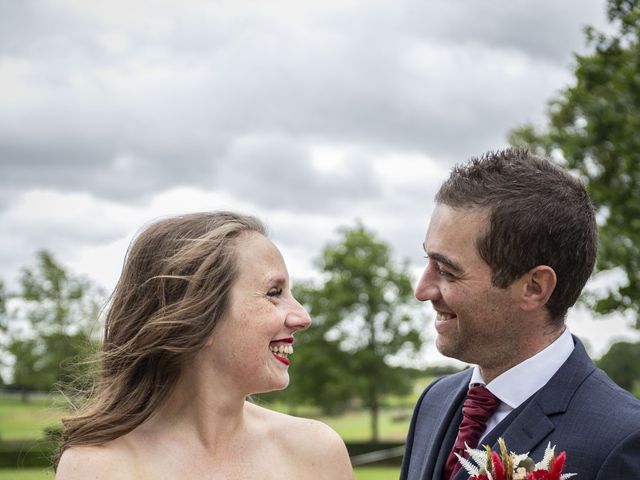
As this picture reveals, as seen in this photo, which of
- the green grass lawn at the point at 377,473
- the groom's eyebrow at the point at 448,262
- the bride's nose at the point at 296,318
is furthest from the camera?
the green grass lawn at the point at 377,473

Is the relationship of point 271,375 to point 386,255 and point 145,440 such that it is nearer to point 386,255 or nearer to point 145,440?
point 145,440

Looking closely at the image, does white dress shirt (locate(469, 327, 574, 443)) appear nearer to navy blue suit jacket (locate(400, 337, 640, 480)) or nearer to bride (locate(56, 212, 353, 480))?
navy blue suit jacket (locate(400, 337, 640, 480))

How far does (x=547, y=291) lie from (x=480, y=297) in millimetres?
343

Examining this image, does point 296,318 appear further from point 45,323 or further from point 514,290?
point 45,323

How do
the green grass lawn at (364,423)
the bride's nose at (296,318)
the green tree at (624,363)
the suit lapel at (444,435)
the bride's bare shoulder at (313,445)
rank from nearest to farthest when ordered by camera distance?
the bride's nose at (296,318) < the suit lapel at (444,435) < the bride's bare shoulder at (313,445) < the green tree at (624,363) < the green grass lawn at (364,423)

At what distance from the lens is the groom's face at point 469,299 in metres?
4.46

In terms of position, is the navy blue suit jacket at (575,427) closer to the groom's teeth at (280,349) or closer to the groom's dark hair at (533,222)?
the groom's dark hair at (533,222)

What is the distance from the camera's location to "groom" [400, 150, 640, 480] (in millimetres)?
4391

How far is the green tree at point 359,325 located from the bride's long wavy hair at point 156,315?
4390cm

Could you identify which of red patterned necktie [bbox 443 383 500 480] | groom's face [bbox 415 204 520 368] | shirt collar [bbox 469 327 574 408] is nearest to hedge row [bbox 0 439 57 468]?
red patterned necktie [bbox 443 383 500 480]

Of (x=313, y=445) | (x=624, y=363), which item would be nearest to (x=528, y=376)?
(x=313, y=445)

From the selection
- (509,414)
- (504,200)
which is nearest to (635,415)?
(509,414)

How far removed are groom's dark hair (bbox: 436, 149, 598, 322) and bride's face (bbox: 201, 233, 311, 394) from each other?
1051mm

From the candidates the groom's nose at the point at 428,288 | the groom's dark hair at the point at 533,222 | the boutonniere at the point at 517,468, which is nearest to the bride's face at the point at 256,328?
the groom's nose at the point at 428,288
